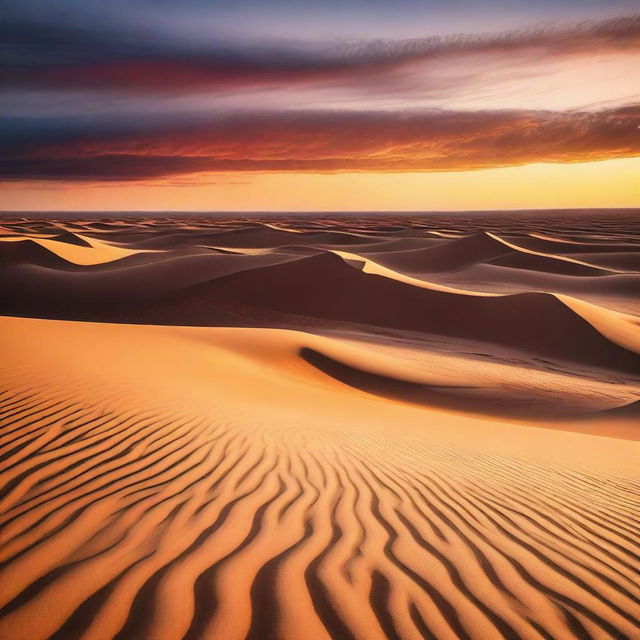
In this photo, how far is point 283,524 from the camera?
3336 mm

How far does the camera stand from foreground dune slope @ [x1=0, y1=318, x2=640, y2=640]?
7.98ft

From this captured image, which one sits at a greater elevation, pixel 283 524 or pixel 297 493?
pixel 283 524

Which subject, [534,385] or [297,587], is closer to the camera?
[297,587]

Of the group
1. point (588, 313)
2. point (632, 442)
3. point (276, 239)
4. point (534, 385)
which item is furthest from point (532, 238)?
point (632, 442)

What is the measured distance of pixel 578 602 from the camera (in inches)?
107

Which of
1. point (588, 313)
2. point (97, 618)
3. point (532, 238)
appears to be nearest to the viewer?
point (97, 618)

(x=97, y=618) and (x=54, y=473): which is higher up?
(x=97, y=618)

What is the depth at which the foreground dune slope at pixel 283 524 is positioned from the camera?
2.43 meters

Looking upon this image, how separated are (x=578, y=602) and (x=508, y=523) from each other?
39.2 inches

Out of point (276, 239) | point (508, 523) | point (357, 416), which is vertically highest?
point (508, 523)

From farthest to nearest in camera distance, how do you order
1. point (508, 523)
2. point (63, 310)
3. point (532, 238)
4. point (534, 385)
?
point (532, 238)
point (63, 310)
point (534, 385)
point (508, 523)

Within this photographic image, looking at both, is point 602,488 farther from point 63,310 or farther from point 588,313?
point 63,310

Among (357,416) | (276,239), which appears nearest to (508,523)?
(357,416)

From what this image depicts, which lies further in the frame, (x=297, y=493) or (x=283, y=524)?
(x=297, y=493)
